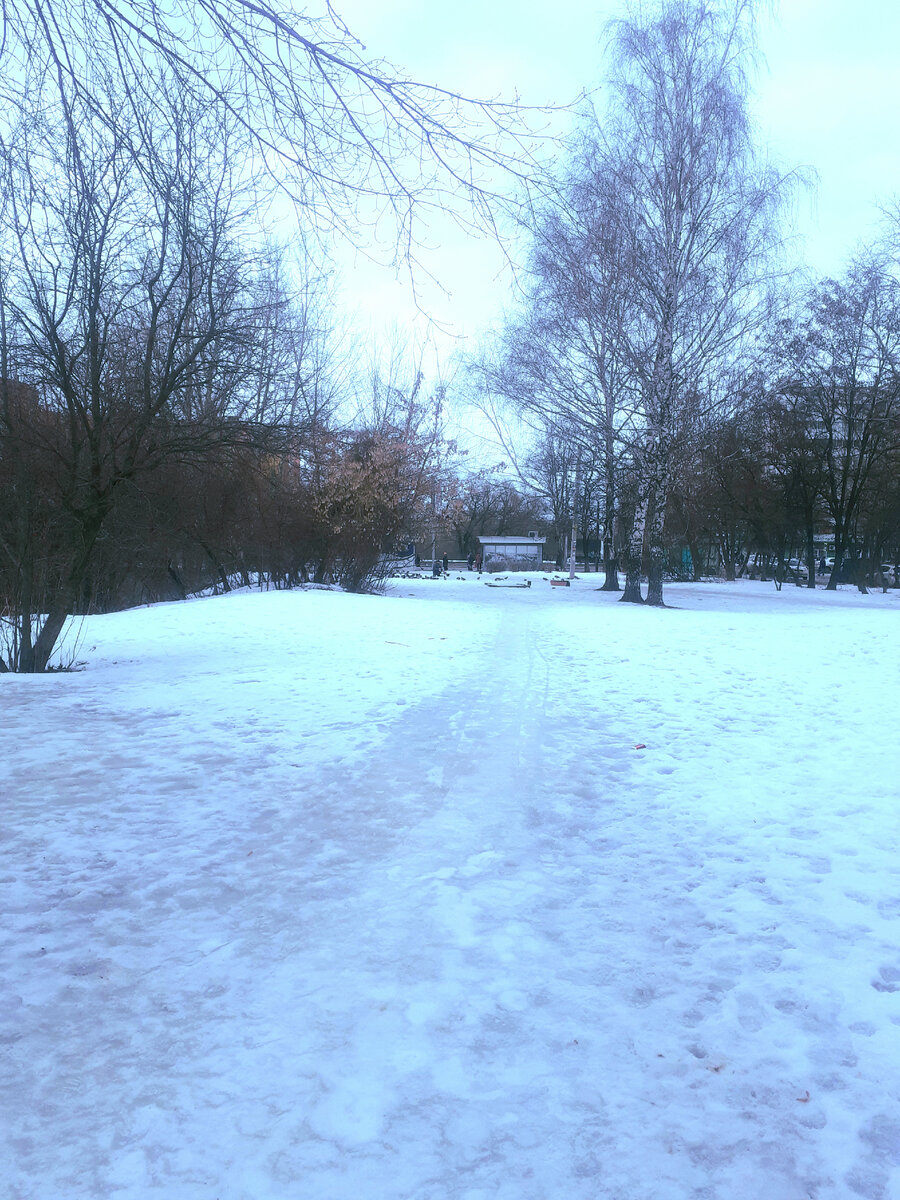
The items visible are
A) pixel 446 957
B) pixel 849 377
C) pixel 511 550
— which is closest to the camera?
pixel 446 957

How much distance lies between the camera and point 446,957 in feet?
7.93

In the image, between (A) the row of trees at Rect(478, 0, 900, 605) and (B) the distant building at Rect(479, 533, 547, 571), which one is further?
(B) the distant building at Rect(479, 533, 547, 571)

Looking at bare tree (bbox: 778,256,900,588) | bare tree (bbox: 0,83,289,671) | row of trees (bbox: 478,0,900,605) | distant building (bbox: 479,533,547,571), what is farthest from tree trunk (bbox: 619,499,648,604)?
distant building (bbox: 479,533,547,571)

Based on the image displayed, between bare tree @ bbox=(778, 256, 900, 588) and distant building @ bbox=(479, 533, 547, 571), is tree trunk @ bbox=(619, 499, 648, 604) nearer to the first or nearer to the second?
bare tree @ bbox=(778, 256, 900, 588)

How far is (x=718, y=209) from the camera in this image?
17.2m

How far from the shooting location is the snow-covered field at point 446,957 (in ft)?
5.40

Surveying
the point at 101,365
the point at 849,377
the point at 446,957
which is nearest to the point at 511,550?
the point at 849,377

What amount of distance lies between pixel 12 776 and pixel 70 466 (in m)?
5.15

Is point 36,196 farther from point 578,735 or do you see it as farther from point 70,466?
point 578,735

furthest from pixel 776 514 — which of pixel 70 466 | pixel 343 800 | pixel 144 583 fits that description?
pixel 343 800

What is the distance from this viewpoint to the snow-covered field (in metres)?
1.65

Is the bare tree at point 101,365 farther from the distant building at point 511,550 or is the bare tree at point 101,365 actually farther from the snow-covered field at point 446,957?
the distant building at point 511,550

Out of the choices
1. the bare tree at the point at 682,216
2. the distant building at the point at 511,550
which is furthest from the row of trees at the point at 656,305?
the distant building at the point at 511,550

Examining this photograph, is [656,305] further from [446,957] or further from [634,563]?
[446,957]
